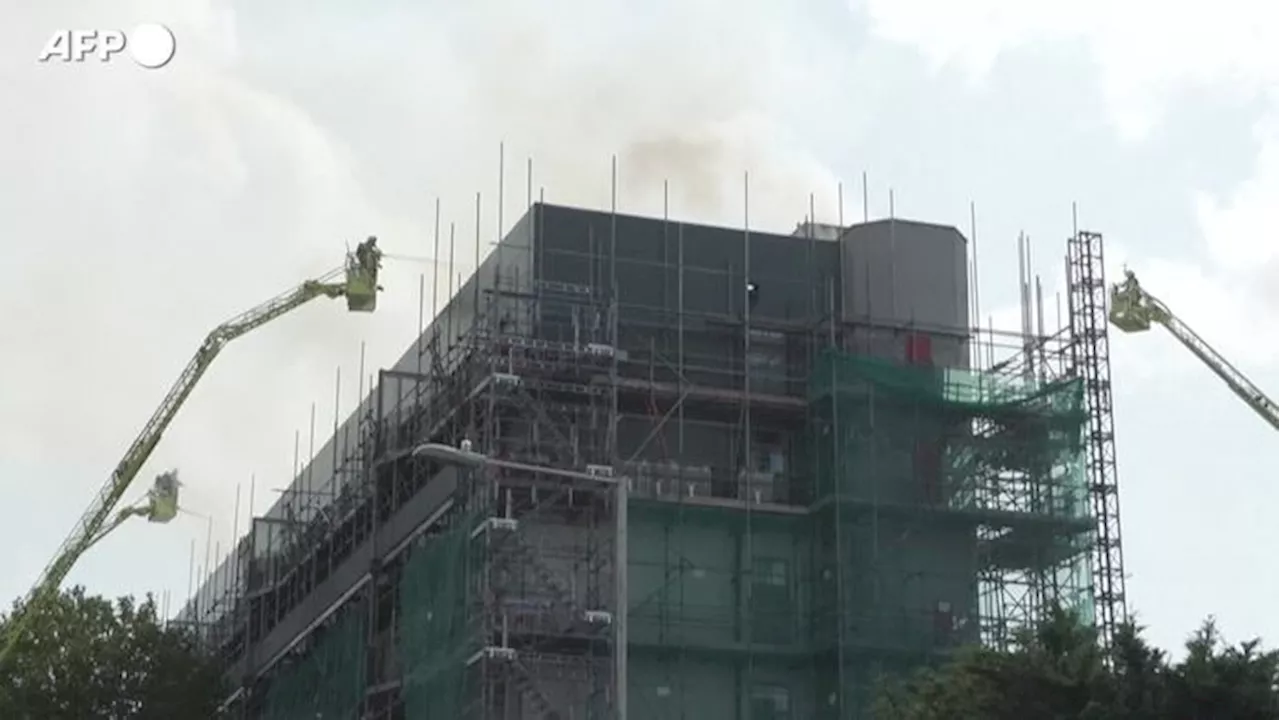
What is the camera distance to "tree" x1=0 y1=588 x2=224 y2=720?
83.6m

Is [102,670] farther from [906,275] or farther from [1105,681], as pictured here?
[1105,681]

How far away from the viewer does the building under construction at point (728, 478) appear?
6544 centimetres

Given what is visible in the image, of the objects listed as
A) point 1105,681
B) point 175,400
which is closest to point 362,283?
point 175,400

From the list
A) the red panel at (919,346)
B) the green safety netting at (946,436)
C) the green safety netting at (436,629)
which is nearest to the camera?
the green safety netting at (436,629)

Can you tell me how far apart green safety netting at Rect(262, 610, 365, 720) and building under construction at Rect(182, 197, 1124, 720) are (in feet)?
1.65

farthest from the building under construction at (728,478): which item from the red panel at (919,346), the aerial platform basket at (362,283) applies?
the aerial platform basket at (362,283)

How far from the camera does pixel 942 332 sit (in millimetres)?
72062

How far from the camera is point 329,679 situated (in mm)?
77750

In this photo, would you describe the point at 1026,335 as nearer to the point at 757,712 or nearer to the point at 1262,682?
the point at 757,712

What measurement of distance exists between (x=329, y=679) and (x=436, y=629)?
1271 cm

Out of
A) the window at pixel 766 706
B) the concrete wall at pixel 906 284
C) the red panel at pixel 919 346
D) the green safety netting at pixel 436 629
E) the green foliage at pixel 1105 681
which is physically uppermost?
the concrete wall at pixel 906 284

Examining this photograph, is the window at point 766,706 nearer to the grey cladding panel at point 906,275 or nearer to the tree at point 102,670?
the grey cladding panel at point 906,275

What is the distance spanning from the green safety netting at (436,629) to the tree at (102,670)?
60.3 ft

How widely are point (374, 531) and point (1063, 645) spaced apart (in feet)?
112
